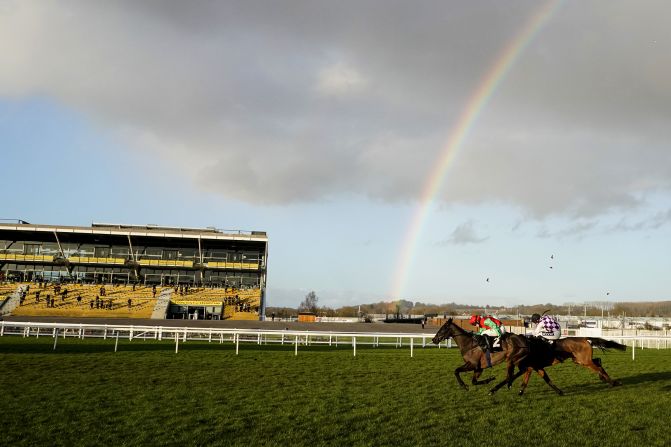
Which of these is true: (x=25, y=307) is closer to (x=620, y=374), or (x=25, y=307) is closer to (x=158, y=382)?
(x=158, y=382)

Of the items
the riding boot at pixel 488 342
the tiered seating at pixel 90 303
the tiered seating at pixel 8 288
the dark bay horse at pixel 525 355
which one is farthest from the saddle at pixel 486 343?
the tiered seating at pixel 8 288

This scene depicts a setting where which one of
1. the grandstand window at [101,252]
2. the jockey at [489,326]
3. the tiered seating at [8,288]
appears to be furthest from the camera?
the grandstand window at [101,252]

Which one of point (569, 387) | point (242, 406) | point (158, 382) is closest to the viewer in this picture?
point (242, 406)

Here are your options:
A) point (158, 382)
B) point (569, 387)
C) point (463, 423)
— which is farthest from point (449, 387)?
point (158, 382)

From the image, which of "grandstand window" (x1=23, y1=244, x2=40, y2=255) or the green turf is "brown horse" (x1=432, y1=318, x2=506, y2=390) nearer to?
the green turf

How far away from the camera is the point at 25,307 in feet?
152

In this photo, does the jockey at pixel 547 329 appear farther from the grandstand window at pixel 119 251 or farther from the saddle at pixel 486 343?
the grandstand window at pixel 119 251

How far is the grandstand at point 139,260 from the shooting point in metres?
54.3

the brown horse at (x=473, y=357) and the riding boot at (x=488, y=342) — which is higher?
the riding boot at (x=488, y=342)

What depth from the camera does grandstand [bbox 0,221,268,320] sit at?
2140 inches

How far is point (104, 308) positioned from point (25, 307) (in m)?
5.73

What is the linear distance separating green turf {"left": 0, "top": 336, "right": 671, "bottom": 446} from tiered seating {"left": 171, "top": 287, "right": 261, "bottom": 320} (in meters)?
35.7

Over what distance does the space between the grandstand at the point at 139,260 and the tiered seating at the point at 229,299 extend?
9 centimetres

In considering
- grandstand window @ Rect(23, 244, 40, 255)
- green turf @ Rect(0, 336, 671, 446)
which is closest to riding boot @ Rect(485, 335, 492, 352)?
green turf @ Rect(0, 336, 671, 446)
